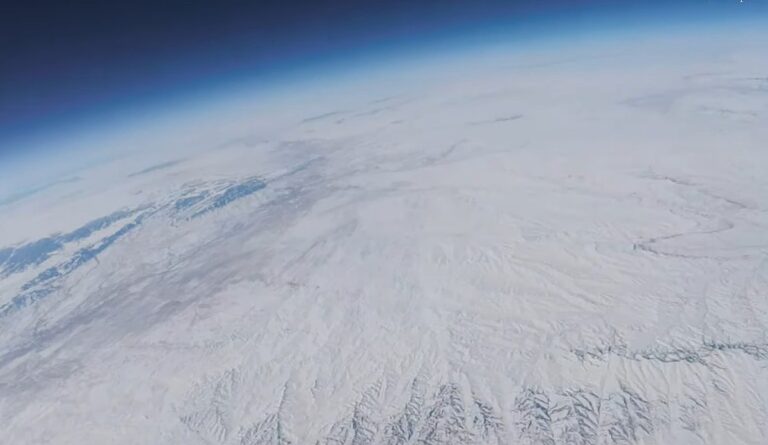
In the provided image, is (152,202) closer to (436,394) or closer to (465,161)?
(465,161)

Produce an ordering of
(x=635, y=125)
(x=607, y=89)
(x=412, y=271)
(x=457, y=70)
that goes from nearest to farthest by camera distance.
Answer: (x=412, y=271), (x=635, y=125), (x=607, y=89), (x=457, y=70)

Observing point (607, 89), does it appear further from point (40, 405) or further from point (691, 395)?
point (40, 405)

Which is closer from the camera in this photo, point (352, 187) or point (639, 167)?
point (639, 167)

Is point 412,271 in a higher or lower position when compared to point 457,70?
lower

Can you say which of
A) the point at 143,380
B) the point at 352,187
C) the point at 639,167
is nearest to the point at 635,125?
the point at 639,167

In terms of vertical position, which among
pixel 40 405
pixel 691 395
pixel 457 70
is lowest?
pixel 691 395

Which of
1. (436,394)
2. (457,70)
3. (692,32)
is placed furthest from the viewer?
(457,70)
